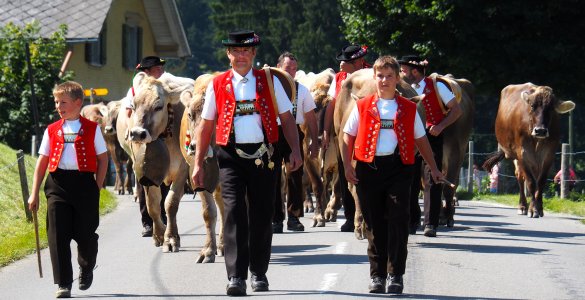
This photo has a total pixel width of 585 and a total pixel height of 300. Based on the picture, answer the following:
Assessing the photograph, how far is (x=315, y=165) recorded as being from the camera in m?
16.9

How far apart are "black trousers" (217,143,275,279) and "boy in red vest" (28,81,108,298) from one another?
98 cm

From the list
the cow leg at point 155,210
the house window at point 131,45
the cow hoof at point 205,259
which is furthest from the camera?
the house window at point 131,45

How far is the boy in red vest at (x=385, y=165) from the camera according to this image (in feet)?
33.4

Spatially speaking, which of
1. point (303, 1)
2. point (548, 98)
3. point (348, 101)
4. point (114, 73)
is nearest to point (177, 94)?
point (348, 101)

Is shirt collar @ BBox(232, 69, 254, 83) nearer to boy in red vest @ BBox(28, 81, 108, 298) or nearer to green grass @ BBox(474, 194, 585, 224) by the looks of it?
boy in red vest @ BBox(28, 81, 108, 298)

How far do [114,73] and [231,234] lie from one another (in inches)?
1392

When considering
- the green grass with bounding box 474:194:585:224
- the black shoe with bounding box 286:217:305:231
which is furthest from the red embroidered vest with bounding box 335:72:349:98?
the green grass with bounding box 474:194:585:224

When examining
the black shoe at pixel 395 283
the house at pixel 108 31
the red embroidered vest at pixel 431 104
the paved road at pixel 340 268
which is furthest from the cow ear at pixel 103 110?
the black shoe at pixel 395 283

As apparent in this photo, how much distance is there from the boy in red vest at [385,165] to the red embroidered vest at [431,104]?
5057 mm

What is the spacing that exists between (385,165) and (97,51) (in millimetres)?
33784

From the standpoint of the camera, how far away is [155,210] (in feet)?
45.1

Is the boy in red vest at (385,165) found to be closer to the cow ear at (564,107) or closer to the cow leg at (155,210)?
the cow leg at (155,210)

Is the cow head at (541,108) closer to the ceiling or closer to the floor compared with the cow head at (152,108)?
closer to the floor

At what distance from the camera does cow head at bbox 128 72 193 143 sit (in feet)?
42.9
